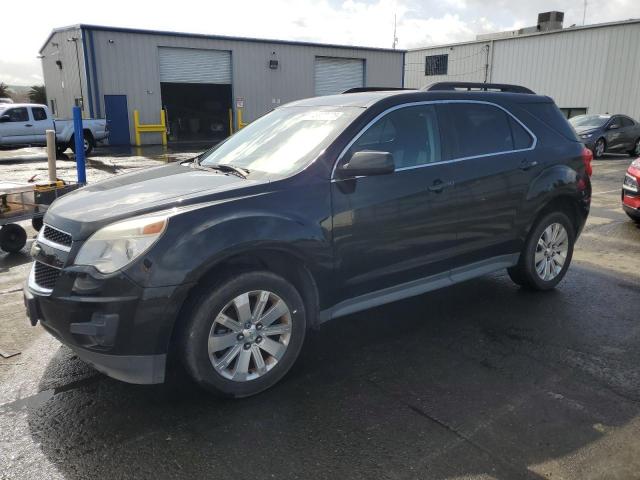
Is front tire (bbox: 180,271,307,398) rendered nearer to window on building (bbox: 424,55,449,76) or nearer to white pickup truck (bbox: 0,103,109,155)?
white pickup truck (bbox: 0,103,109,155)

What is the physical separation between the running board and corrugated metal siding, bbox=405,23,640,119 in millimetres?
27803

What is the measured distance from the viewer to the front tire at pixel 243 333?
9.98ft

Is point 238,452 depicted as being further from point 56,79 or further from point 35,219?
point 56,79

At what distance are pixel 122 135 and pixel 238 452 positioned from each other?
83.7 ft

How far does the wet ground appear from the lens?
269 centimetres

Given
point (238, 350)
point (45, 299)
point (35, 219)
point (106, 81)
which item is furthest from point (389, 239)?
point (106, 81)

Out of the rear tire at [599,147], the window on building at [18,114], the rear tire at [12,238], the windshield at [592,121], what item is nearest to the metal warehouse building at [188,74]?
the window on building at [18,114]

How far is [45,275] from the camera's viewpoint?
318 centimetres

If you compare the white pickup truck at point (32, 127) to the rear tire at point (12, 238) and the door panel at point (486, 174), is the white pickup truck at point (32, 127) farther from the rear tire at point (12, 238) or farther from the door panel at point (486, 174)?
the door panel at point (486, 174)

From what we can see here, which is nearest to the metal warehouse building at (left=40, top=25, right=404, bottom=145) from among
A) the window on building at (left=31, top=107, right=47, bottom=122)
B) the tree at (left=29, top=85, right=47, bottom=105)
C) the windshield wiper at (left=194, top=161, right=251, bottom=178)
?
the window on building at (left=31, top=107, right=47, bottom=122)

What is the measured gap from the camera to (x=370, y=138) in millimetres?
3822

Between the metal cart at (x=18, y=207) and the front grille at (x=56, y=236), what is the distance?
373 cm

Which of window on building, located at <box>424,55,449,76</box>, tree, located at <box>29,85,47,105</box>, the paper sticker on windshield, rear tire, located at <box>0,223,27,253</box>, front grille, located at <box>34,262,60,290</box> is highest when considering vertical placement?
window on building, located at <box>424,55,449,76</box>

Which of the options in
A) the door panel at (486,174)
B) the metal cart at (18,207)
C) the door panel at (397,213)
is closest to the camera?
the door panel at (397,213)
